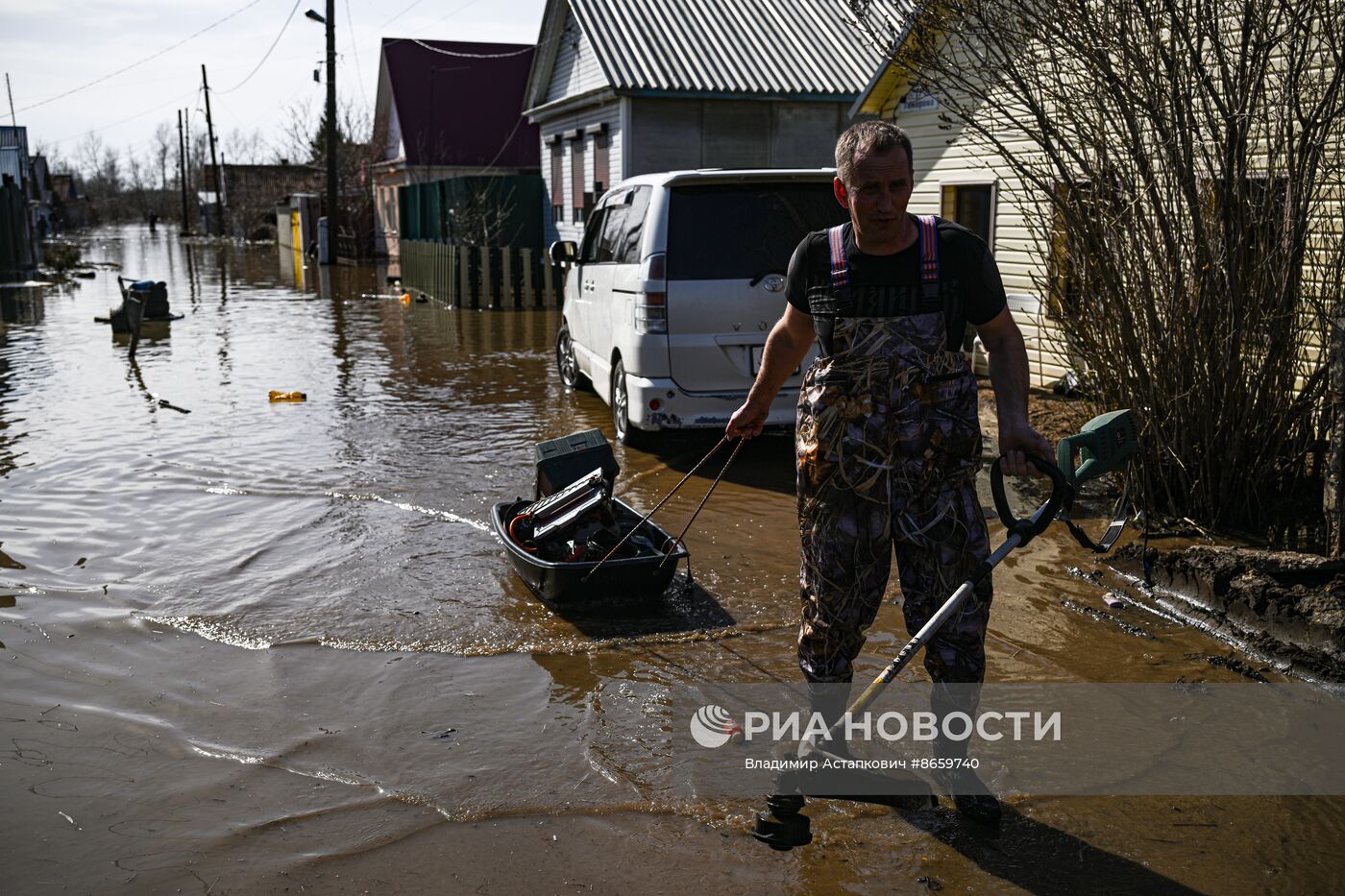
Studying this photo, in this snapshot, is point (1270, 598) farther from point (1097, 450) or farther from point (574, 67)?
point (574, 67)

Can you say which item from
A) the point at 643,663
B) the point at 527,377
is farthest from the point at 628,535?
the point at 527,377

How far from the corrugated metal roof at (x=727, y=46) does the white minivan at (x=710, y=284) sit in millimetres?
13793

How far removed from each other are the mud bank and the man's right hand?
2512 mm

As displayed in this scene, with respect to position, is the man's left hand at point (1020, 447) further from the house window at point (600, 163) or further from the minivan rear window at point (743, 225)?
the house window at point (600, 163)

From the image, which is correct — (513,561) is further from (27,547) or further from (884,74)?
(884,74)

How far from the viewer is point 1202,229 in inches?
250

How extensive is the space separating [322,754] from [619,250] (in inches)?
230

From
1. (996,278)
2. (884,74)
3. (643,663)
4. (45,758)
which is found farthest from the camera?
(884,74)

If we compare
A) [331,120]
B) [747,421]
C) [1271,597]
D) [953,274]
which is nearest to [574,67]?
[331,120]

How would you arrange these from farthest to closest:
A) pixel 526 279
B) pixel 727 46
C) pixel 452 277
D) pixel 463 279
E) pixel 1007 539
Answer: pixel 727 46, pixel 452 277, pixel 526 279, pixel 463 279, pixel 1007 539

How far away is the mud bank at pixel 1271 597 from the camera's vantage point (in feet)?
16.0

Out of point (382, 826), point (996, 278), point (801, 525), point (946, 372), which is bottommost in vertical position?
point (382, 826)

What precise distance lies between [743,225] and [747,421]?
440 cm

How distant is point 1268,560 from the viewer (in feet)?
17.7
